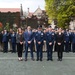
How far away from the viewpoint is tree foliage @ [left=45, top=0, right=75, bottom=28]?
67.2 m

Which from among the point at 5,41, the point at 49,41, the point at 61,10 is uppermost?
the point at 61,10

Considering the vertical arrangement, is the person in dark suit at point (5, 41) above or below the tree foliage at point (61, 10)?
below

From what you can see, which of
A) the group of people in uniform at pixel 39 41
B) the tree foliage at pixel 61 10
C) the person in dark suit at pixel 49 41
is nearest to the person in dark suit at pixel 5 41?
the group of people in uniform at pixel 39 41

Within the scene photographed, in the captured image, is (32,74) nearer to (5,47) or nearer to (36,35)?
(36,35)

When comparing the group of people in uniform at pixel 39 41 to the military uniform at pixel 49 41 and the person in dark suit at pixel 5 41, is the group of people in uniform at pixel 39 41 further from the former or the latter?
the person in dark suit at pixel 5 41

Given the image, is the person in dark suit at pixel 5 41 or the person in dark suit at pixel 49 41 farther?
the person in dark suit at pixel 5 41

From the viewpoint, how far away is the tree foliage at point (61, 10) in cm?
6725

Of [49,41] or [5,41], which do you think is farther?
[5,41]

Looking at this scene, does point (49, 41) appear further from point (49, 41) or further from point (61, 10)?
point (61, 10)

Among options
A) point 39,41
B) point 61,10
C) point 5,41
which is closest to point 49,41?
point 39,41

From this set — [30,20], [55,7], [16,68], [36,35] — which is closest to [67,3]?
[55,7]

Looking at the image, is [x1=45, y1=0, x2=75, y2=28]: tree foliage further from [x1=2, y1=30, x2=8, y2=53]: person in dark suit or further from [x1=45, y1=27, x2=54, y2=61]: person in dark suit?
[x1=45, y1=27, x2=54, y2=61]: person in dark suit

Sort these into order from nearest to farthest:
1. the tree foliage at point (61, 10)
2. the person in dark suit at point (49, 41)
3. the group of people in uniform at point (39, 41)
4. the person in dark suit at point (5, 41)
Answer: the group of people in uniform at point (39, 41)
the person in dark suit at point (49, 41)
the person in dark suit at point (5, 41)
the tree foliage at point (61, 10)

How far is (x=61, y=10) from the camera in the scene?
69.3 metres
